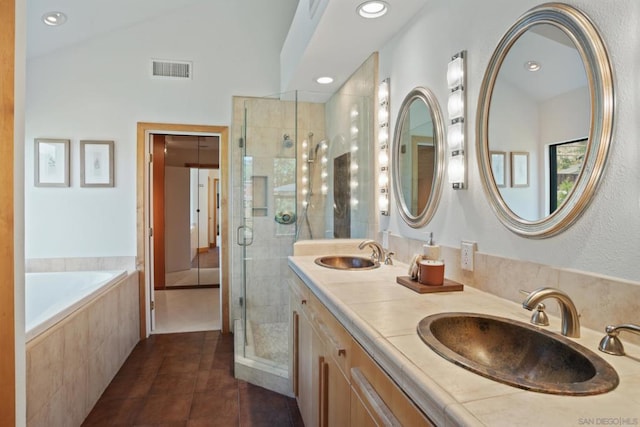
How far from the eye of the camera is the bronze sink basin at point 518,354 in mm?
746

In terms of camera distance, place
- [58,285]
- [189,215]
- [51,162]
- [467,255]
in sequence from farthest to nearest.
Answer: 1. [189,215]
2. [51,162]
3. [58,285]
4. [467,255]

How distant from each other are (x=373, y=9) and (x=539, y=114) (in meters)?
1.12

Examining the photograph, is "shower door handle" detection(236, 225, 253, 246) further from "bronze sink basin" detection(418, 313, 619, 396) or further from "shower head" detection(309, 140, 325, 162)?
"bronze sink basin" detection(418, 313, 619, 396)

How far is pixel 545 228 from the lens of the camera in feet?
3.95

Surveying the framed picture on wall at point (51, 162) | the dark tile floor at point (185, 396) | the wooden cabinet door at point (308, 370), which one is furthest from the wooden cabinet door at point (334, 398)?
the framed picture on wall at point (51, 162)

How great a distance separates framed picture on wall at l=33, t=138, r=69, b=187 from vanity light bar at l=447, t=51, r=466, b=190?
3426 mm

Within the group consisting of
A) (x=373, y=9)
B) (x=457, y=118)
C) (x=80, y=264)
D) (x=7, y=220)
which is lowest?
(x=80, y=264)

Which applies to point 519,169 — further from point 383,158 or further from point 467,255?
point 383,158

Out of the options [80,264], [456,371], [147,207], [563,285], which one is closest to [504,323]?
[563,285]

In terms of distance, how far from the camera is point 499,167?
1438mm

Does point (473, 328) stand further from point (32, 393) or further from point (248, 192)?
point (248, 192)

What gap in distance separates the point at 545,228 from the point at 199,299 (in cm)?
473

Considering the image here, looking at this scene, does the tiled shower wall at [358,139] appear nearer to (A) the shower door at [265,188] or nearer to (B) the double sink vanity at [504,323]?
(A) the shower door at [265,188]

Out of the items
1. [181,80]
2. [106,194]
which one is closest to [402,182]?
[181,80]
